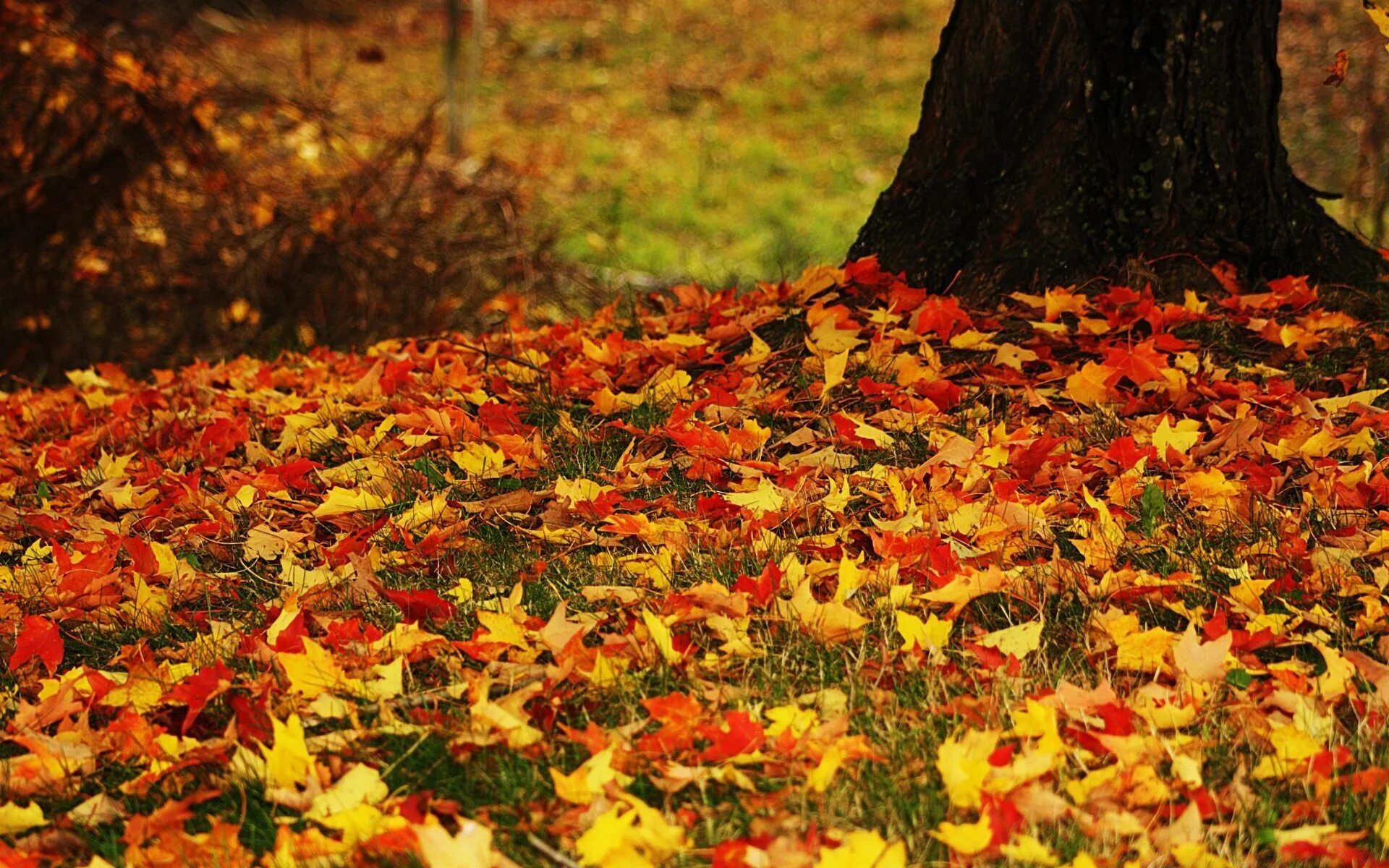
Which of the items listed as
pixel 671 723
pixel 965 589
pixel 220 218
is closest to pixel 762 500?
pixel 965 589

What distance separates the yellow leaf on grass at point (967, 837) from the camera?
5.59 ft

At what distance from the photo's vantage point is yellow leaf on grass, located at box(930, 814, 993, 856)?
1704mm

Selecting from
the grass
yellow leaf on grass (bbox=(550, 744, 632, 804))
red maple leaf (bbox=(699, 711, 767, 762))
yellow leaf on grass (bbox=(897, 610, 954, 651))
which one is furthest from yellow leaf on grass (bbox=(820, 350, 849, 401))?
the grass

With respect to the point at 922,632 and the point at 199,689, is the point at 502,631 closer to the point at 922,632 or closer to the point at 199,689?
the point at 199,689

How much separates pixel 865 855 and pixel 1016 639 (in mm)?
676

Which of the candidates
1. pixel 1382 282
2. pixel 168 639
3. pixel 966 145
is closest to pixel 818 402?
pixel 966 145

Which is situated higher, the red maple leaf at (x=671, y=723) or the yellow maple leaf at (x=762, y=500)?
the yellow maple leaf at (x=762, y=500)

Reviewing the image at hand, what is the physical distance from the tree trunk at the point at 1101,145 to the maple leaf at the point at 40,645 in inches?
104

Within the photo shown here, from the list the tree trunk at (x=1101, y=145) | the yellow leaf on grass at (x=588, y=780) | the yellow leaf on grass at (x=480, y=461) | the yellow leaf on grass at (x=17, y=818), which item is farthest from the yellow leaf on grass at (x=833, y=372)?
the yellow leaf on grass at (x=17, y=818)

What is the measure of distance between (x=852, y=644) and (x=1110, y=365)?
59.7 inches

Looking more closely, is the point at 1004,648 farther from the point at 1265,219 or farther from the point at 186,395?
the point at 186,395

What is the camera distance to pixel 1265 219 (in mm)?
4094

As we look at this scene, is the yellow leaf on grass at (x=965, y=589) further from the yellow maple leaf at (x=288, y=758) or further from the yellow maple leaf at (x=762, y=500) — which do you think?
the yellow maple leaf at (x=288, y=758)

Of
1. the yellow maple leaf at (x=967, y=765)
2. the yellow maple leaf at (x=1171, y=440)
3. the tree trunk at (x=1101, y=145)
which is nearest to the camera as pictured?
the yellow maple leaf at (x=967, y=765)
